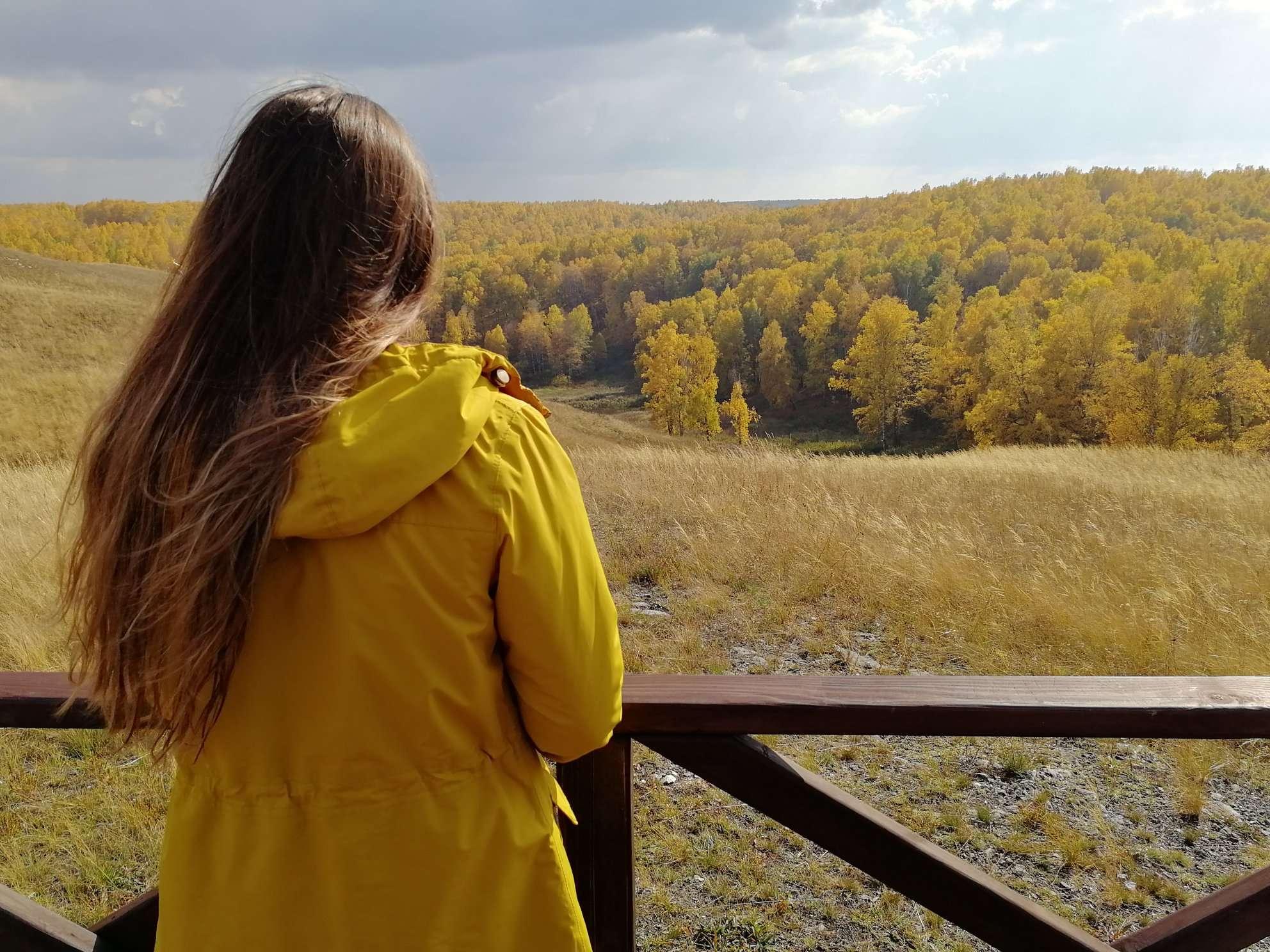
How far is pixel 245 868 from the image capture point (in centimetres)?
118

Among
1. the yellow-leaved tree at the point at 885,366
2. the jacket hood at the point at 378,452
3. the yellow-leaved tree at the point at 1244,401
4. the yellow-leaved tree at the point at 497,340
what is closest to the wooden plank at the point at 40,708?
the jacket hood at the point at 378,452

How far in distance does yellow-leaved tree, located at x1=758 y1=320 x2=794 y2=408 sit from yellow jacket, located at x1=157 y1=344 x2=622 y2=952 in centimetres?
6938

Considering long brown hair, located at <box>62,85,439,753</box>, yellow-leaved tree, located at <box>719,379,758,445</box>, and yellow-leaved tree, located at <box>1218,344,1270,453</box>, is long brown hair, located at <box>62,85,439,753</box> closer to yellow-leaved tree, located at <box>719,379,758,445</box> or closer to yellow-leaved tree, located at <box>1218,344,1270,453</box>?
yellow-leaved tree, located at <box>1218,344,1270,453</box>

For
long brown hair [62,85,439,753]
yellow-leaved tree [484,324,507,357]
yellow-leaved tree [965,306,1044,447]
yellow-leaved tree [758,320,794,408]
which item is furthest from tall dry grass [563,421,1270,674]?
yellow-leaved tree [484,324,507,357]

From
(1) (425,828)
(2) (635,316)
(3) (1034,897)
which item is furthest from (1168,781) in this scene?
(2) (635,316)

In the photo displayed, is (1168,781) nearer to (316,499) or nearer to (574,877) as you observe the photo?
(574,877)

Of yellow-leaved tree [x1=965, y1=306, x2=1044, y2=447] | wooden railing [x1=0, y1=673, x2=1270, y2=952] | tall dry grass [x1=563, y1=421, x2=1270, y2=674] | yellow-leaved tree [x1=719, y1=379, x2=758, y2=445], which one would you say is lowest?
yellow-leaved tree [x1=719, y1=379, x2=758, y2=445]

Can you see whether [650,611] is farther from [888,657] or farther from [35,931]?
[35,931]

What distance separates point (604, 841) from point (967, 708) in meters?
0.76

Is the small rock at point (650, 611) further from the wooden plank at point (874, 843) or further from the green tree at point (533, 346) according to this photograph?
the green tree at point (533, 346)

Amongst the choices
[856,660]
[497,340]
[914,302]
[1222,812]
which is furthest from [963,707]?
[914,302]

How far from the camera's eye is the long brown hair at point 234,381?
1.09 metres

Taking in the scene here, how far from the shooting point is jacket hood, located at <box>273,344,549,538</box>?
1.03 m

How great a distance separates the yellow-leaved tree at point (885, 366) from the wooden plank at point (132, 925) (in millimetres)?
51382
